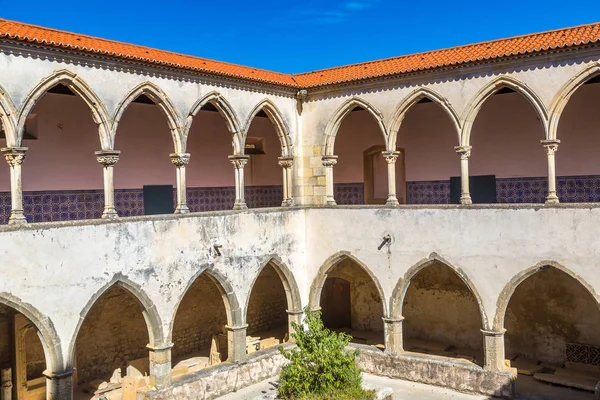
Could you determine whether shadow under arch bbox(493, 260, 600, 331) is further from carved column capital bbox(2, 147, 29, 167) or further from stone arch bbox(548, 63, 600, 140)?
carved column capital bbox(2, 147, 29, 167)

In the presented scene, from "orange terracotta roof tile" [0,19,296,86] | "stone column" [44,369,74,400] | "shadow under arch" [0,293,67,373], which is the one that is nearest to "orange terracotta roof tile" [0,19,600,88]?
"orange terracotta roof tile" [0,19,296,86]

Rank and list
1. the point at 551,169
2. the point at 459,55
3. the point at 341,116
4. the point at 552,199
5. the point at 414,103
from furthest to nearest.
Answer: the point at 341,116 → the point at 414,103 → the point at 459,55 → the point at 551,169 → the point at 552,199

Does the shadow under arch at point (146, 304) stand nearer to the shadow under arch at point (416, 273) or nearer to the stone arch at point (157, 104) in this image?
the stone arch at point (157, 104)

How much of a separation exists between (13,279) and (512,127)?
11.2 m

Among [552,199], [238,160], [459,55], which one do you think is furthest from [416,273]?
[459,55]

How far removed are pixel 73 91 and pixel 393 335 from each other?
27.8 feet

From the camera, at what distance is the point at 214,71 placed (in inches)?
492

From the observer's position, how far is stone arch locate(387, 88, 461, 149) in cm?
1257

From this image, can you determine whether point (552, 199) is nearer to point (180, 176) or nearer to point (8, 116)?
point (180, 176)

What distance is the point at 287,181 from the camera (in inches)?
577

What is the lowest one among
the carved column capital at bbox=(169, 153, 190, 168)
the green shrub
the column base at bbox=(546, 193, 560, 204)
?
the green shrub

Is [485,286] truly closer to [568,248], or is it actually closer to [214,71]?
[568,248]

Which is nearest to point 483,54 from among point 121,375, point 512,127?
point 512,127

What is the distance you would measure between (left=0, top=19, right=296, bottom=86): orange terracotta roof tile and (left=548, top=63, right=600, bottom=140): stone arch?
603 centimetres
